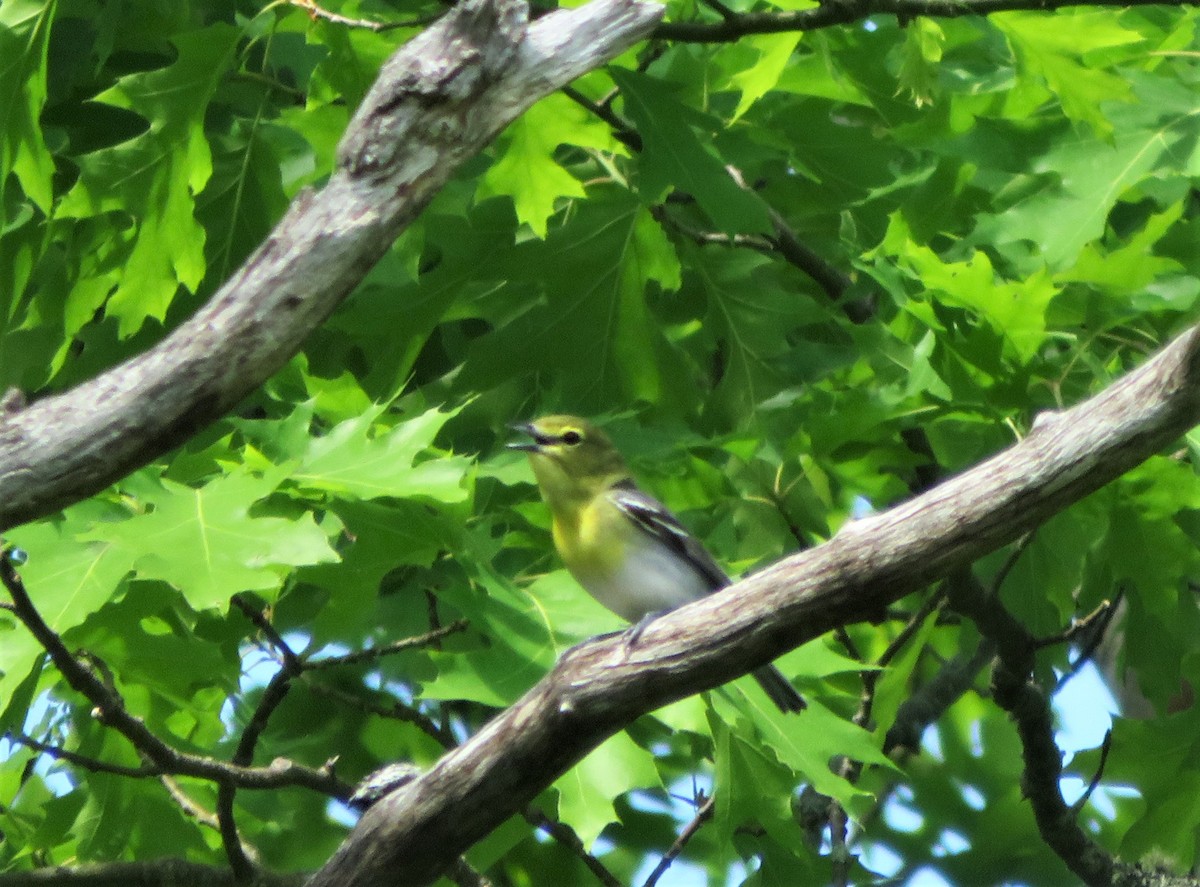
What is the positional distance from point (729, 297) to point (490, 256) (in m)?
0.89

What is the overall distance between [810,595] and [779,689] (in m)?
1.49

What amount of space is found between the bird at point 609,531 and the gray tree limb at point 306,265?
5.87ft

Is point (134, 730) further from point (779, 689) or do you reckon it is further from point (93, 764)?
point (779, 689)

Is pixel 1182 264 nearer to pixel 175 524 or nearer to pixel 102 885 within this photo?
pixel 175 524

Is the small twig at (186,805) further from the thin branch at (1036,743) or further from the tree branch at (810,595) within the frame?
the thin branch at (1036,743)

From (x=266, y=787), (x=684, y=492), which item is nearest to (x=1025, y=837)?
(x=684, y=492)

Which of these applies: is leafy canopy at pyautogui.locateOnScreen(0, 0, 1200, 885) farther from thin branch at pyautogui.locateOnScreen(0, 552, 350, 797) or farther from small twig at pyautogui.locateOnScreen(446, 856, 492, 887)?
small twig at pyautogui.locateOnScreen(446, 856, 492, 887)

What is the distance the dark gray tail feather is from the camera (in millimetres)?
4418

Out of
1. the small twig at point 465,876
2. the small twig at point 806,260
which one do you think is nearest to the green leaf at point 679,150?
the small twig at point 806,260

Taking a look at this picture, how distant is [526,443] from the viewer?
519 cm

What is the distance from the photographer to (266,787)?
12.8 ft

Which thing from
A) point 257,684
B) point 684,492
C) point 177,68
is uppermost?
point 177,68

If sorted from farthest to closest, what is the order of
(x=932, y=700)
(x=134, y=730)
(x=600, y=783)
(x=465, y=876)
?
1. (x=932, y=700)
2. (x=465, y=876)
3. (x=600, y=783)
4. (x=134, y=730)

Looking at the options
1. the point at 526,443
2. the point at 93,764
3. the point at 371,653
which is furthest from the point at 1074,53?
the point at 93,764
